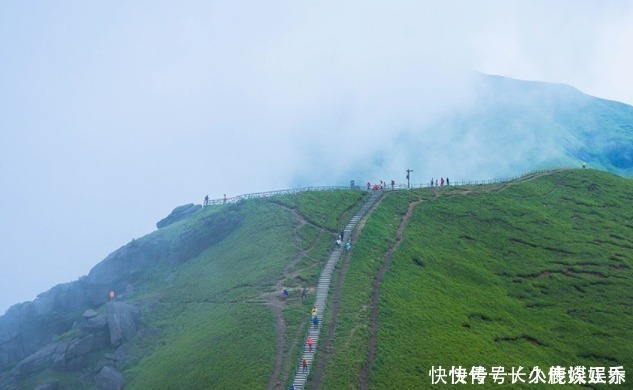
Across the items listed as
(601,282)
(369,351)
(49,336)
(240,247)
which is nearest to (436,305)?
(369,351)

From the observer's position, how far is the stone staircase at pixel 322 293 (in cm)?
5680

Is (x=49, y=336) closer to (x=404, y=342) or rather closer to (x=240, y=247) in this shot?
(x=240, y=247)

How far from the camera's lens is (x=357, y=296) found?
7156 cm

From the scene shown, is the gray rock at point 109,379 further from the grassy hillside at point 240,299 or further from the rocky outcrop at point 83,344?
the rocky outcrop at point 83,344

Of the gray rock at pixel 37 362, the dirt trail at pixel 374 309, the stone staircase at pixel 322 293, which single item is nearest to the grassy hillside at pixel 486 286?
the dirt trail at pixel 374 309

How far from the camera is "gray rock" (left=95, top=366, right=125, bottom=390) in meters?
71.4

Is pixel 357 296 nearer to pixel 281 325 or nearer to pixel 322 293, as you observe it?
pixel 322 293

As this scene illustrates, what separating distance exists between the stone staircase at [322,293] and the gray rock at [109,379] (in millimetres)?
29175

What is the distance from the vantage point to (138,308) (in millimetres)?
87312

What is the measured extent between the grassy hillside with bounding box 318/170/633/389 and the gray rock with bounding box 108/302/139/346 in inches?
1432

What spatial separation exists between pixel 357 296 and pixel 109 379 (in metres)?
37.5

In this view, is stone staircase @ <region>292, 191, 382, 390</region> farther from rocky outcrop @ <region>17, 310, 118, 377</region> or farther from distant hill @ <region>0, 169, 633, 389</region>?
rocky outcrop @ <region>17, 310, 118, 377</region>

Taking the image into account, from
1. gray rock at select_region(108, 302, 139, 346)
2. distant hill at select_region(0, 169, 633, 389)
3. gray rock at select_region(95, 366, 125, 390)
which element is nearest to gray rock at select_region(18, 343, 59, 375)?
distant hill at select_region(0, 169, 633, 389)

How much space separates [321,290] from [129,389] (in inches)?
1160
